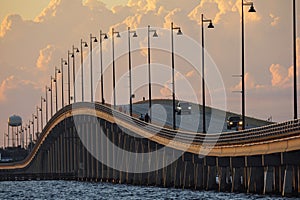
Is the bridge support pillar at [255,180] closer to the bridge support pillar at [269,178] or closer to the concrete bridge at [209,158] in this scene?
the concrete bridge at [209,158]

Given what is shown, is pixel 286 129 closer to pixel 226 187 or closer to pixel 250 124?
pixel 226 187

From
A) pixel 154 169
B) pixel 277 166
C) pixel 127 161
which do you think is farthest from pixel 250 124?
pixel 277 166

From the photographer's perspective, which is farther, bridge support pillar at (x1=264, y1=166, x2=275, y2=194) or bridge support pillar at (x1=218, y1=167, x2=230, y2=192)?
bridge support pillar at (x1=218, y1=167, x2=230, y2=192)

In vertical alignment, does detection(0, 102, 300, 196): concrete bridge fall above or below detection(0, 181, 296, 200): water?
above

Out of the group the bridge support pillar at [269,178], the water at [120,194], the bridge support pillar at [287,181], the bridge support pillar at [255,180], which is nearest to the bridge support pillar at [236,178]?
the water at [120,194]

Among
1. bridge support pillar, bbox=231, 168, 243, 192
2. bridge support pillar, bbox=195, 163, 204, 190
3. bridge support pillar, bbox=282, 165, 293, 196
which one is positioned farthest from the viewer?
bridge support pillar, bbox=195, 163, 204, 190

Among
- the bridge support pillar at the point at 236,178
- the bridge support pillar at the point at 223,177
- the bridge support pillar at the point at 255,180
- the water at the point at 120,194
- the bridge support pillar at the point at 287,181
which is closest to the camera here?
the bridge support pillar at the point at 287,181

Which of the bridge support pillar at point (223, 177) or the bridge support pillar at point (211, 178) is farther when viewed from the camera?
the bridge support pillar at point (211, 178)

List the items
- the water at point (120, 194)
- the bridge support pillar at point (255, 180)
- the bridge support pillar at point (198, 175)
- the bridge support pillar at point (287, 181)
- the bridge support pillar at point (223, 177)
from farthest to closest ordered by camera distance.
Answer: the bridge support pillar at point (198, 175) → the bridge support pillar at point (223, 177) → the bridge support pillar at point (255, 180) → the water at point (120, 194) → the bridge support pillar at point (287, 181)

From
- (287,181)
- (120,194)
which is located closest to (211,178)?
(120,194)

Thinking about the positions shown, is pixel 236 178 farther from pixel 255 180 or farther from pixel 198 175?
pixel 198 175

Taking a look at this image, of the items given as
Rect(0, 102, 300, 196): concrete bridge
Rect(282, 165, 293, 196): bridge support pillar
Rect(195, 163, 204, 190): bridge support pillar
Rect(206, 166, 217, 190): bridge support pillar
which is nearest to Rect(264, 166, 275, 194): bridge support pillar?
Rect(0, 102, 300, 196): concrete bridge

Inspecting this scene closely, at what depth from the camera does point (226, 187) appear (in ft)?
445

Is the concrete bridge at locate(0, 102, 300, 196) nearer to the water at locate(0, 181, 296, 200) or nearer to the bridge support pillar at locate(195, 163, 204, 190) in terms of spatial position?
the bridge support pillar at locate(195, 163, 204, 190)
